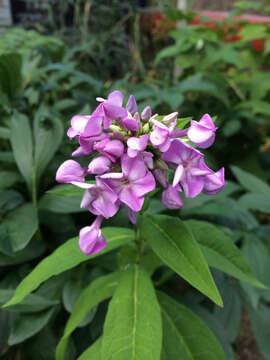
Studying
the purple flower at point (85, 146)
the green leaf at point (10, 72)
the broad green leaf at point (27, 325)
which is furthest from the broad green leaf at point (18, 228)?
the green leaf at point (10, 72)

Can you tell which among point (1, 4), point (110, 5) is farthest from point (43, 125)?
point (1, 4)

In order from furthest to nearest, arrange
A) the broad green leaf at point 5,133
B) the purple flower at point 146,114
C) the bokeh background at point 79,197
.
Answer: the broad green leaf at point 5,133
the bokeh background at point 79,197
the purple flower at point 146,114

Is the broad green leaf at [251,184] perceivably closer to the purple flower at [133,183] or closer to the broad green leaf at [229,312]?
the broad green leaf at [229,312]

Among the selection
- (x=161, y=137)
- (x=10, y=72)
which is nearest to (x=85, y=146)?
(x=161, y=137)

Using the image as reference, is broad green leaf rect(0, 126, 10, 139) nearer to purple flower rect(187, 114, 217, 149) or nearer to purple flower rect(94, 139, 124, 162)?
purple flower rect(94, 139, 124, 162)

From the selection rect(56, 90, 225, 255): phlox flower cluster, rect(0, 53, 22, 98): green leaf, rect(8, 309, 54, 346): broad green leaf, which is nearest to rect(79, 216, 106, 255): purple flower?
rect(56, 90, 225, 255): phlox flower cluster

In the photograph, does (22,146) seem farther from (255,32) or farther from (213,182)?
(255,32)
